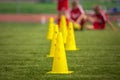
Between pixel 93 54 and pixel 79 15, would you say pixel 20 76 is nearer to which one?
pixel 93 54

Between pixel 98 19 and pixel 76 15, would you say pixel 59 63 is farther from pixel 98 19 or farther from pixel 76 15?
pixel 98 19

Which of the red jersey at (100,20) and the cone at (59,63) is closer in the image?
the cone at (59,63)

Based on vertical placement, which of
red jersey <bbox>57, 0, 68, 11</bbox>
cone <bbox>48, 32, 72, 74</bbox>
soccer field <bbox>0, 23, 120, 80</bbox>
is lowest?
soccer field <bbox>0, 23, 120, 80</bbox>

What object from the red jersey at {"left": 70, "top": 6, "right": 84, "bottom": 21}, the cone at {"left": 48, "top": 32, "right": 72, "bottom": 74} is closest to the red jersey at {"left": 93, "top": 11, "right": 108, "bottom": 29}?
the red jersey at {"left": 70, "top": 6, "right": 84, "bottom": 21}

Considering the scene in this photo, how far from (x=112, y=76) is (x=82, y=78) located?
1.72 ft

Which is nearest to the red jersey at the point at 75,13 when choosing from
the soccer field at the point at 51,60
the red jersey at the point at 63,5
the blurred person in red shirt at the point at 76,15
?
the blurred person in red shirt at the point at 76,15

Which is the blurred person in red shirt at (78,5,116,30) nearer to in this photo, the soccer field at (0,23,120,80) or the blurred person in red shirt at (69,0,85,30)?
the blurred person in red shirt at (69,0,85,30)

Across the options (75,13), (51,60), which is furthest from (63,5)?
(51,60)

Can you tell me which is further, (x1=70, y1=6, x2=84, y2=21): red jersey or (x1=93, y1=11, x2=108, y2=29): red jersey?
(x1=93, y1=11, x2=108, y2=29): red jersey

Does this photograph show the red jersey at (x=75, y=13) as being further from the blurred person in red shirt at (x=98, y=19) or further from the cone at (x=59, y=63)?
the cone at (x=59, y=63)

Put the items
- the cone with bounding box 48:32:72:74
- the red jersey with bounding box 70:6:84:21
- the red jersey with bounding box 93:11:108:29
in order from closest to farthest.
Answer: the cone with bounding box 48:32:72:74, the red jersey with bounding box 70:6:84:21, the red jersey with bounding box 93:11:108:29

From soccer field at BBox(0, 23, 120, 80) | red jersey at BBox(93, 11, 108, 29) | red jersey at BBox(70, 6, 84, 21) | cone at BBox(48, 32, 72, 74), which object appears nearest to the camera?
soccer field at BBox(0, 23, 120, 80)

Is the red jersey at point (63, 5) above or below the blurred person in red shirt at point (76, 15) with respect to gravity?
above

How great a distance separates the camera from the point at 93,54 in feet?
34.8
